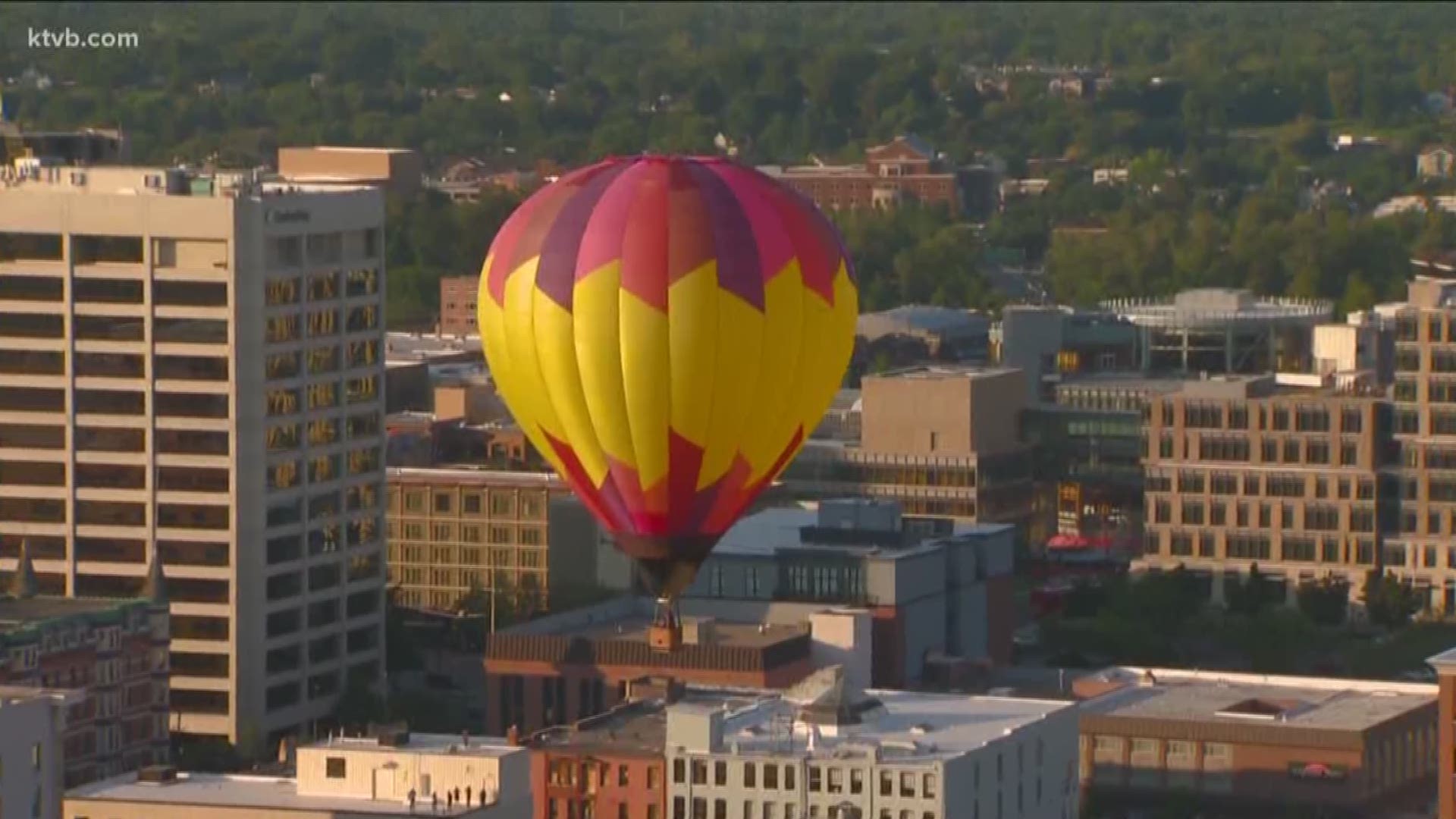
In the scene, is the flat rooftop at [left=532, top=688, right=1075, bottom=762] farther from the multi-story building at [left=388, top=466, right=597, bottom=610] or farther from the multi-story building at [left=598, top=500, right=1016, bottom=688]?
the multi-story building at [left=388, top=466, right=597, bottom=610]

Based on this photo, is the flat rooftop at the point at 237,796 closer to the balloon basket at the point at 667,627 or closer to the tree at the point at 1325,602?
the balloon basket at the point at 667,627

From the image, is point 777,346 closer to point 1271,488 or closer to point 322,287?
point 322,287

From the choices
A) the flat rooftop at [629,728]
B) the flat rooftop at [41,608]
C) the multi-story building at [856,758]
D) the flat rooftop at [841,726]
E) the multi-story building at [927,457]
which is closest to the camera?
the multi-story building at [856,758]

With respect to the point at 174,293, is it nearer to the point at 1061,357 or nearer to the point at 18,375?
the point at 18,375

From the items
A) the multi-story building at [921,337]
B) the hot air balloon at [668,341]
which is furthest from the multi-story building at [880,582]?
the multi-story building at [921,337]

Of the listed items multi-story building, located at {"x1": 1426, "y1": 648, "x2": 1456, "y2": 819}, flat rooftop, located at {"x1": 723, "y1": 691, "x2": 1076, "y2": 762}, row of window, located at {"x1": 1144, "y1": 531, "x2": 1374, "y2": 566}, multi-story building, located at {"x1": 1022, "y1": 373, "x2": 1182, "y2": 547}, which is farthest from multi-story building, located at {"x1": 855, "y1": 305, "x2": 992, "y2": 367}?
multi-story building, located at {"x1": 1426, "y1": 648, "x2": 1456, "y2": 819}

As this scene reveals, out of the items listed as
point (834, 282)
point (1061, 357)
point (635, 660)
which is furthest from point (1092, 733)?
point (1061, 357)
